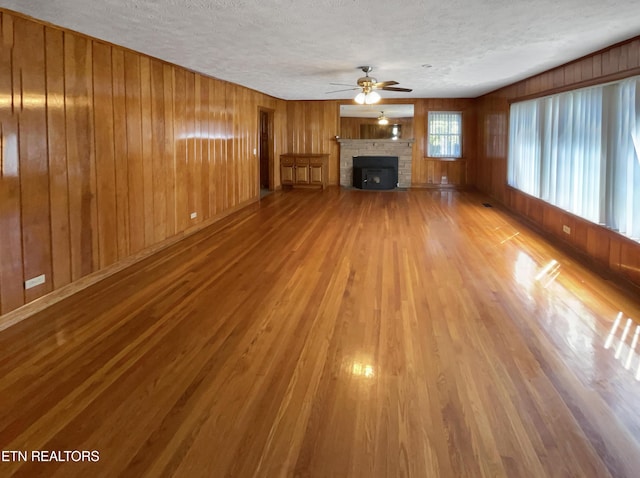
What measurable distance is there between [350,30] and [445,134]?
853cm

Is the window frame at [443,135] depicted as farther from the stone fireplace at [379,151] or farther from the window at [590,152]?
the window at [590,152]

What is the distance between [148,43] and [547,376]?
4561mm

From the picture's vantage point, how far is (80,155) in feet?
14.1

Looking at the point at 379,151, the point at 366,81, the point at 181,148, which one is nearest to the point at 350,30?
the point at 366,81

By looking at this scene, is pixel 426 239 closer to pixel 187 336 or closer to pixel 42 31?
pixel 187 336

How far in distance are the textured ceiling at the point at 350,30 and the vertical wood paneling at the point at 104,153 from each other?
28cm

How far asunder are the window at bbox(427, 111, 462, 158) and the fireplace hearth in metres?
1.06

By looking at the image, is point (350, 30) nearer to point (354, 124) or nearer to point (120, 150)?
point (120, 150)

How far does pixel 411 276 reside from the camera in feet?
15.3

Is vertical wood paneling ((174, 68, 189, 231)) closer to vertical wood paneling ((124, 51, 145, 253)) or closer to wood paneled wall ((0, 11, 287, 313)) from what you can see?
wood paneled wall ((0, 11, 287, 313))

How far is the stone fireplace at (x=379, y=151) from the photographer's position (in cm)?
1242

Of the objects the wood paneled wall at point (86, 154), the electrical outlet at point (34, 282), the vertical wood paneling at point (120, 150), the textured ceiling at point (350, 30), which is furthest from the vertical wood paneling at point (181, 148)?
the electrical outlet at point (34, 282)

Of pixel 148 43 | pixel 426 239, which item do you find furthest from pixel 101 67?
pixel 426 239

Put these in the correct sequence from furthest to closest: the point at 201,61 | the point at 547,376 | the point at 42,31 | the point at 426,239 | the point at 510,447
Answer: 1. the point at 426,239
2. the point at 201,61
3. the point at 42,31
4. the point at 547,376
5. the point at 510,447
